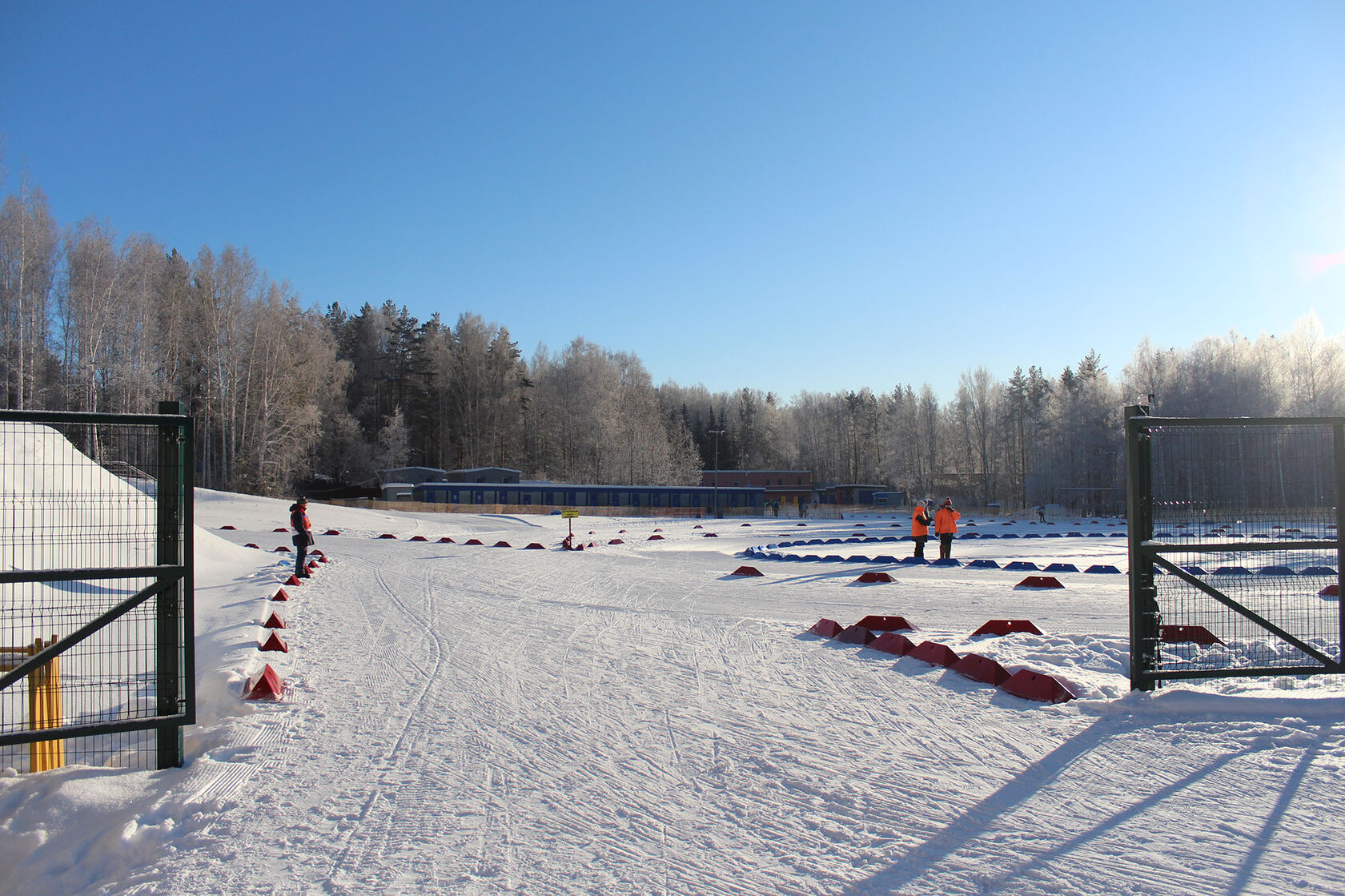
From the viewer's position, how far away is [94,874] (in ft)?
12.3

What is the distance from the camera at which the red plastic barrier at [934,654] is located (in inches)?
295

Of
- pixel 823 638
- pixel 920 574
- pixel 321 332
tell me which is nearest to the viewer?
pixel 823 638

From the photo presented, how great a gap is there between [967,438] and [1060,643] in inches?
3298

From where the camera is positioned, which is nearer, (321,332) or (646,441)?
(321,332)

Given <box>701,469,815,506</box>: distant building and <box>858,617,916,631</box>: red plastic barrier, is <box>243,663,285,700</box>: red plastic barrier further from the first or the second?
<box>701,469,815,506</box>: distant building

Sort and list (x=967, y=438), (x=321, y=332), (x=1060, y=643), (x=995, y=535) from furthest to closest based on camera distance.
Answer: (x=967, y=438), (x=321, y=332), (x=995, y=535), (x=1060, y=643)

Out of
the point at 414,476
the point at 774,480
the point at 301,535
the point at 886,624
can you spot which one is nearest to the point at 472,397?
the point at 414,476

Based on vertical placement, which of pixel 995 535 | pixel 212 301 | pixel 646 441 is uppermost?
pixel 212 301

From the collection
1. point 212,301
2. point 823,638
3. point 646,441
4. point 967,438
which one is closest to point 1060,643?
point 823,638

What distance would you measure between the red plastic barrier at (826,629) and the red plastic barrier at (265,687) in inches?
233

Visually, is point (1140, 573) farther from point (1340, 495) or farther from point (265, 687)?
point (265, 687)

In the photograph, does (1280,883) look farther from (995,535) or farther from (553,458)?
(553,458)

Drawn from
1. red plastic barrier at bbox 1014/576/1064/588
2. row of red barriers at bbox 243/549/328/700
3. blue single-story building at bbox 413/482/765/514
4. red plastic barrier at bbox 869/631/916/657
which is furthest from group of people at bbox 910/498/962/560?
blue single-story building at bbox 413/482/765/514

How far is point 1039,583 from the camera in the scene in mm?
14367
